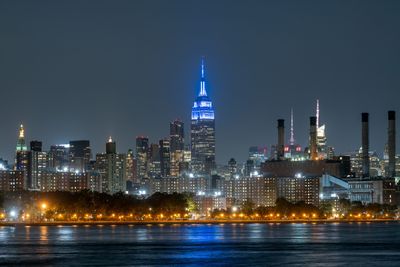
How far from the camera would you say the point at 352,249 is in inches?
4385

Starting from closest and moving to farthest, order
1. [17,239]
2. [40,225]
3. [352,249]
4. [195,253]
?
[195,253]
[352,249]
[17,239]
[40,225]

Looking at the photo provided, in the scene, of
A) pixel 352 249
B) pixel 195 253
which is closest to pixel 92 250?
pixel 195 253

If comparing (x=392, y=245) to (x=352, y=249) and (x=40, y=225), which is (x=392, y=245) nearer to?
(x=352, y=249)

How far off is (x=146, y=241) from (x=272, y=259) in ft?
103

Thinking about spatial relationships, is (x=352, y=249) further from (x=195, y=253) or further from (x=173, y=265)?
(x=173, y=265)

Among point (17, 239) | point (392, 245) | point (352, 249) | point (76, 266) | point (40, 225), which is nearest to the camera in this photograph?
point (76, 266)

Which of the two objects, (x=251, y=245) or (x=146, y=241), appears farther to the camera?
(x=146, y=241)

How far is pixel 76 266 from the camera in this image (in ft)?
294

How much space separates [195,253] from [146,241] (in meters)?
23.2

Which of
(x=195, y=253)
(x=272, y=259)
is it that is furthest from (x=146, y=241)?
(x=272, y=259)

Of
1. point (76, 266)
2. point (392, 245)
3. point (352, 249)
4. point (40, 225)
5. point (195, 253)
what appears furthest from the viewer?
point (40, 225)

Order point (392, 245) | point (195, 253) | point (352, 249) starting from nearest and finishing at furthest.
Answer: point (195, 253), point (352, 249), point (392, 245)

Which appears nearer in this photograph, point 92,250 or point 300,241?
point 92,250

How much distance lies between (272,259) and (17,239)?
42844mm
